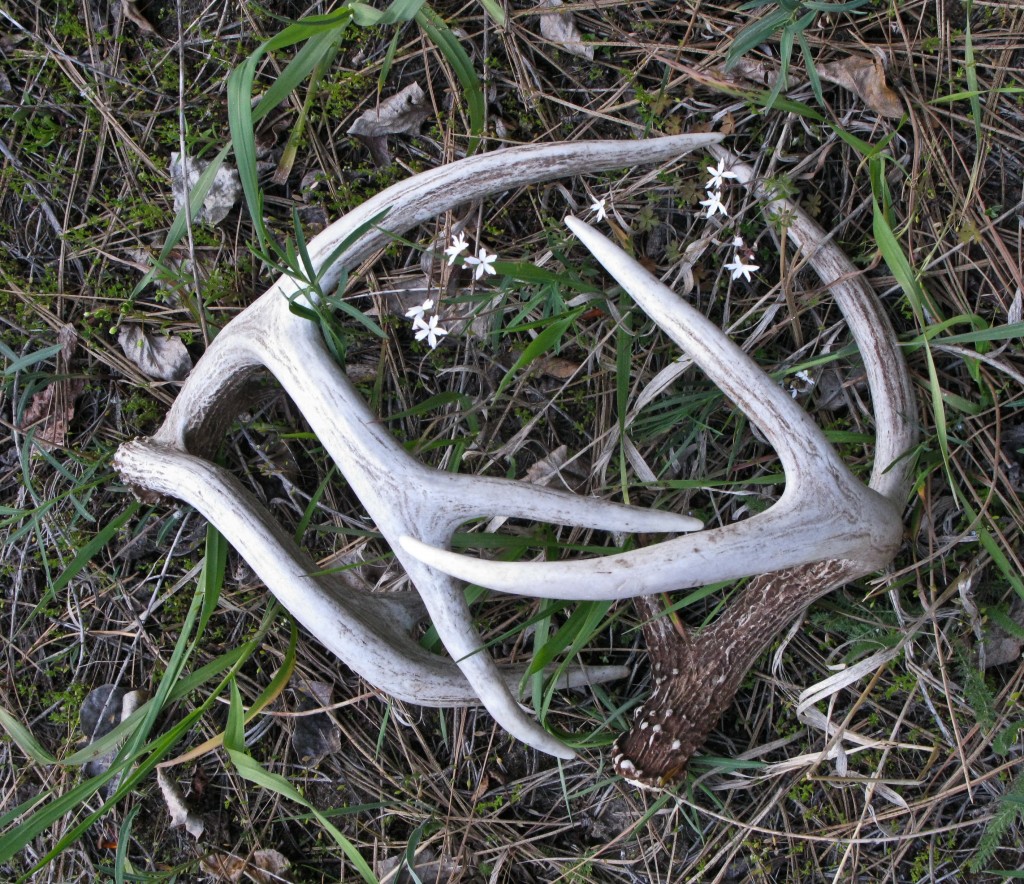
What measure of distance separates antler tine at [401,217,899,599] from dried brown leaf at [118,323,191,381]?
3.88 ft

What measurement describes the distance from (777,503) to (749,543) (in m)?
0.16

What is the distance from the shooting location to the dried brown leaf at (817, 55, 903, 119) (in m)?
2.18

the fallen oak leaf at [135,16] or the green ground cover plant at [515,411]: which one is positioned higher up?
the fallen oak leaf at [135,16]

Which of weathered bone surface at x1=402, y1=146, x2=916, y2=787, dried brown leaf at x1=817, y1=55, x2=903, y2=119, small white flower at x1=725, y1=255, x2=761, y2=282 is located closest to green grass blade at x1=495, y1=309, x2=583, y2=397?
weathered bone surface at x1=402, y1=146, x2=916, y2=787

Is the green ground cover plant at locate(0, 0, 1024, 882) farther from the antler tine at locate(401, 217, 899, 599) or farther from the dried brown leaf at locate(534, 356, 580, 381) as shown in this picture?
the antler tine at locate(401, 217, 899, 599)

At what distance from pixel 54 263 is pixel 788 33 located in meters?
2.42

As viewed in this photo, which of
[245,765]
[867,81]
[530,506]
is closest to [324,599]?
[245,765]

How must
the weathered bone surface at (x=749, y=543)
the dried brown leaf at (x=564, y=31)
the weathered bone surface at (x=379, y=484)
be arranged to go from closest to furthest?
the weathered bone surface at (x=749, y=543)
the weathered bone surface at (x=379, y=484)
the dried brown leaf at (x=564, y=31)

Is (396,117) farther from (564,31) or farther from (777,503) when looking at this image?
(777,503)

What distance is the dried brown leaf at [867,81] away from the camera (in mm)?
2178

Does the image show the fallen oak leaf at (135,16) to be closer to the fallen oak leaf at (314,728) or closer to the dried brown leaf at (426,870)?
the fallen oak leaf at (314,728)

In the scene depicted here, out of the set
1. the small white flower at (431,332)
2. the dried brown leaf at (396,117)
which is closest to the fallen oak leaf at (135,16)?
the dried brown leaf at (396,117)

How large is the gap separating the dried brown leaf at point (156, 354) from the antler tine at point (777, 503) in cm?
118

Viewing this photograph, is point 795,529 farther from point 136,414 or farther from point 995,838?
point 136,414
